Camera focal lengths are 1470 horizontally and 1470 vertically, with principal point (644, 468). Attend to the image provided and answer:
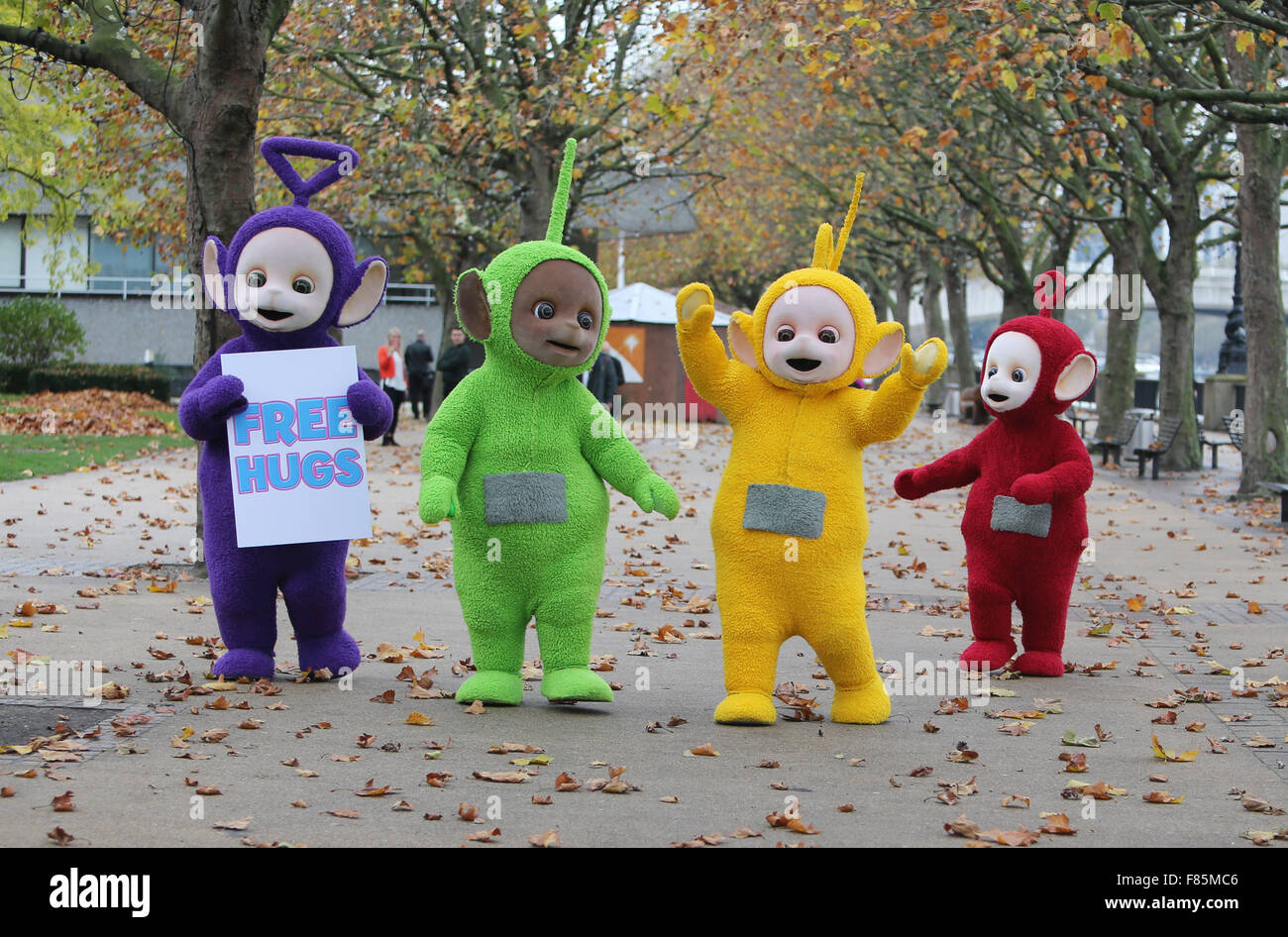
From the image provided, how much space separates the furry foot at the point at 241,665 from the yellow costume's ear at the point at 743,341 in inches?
96.8

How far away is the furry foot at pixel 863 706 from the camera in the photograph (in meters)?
5.95

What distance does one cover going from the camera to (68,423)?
23.1 metres

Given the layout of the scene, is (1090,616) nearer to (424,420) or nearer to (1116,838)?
(1116,838)

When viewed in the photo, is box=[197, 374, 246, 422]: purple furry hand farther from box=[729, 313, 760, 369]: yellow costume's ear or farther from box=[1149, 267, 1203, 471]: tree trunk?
box=[1149, 267, 1203, 471]: tree trunk

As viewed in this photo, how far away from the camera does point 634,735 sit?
569 cm

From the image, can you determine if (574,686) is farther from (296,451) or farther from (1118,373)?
(1118,373)

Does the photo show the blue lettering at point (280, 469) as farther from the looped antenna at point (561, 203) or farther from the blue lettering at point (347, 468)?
the looped antenna at point (561, 203)

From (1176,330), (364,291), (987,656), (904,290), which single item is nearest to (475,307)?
(364,291)

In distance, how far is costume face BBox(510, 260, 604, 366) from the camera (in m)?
5.96

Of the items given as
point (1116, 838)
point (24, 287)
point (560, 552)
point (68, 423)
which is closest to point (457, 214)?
point (68, 423)

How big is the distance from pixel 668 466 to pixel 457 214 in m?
4.46

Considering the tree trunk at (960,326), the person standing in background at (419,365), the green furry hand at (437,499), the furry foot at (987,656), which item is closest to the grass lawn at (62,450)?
the person standing in background at (419,365)

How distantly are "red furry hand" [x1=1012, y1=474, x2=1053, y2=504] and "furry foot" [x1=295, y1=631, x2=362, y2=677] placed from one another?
3.15m

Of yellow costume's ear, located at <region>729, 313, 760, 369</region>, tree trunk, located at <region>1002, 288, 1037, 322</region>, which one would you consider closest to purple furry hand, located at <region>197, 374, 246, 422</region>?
yellow costume's ear, located at <region>729, 313, 760, 369</region>
